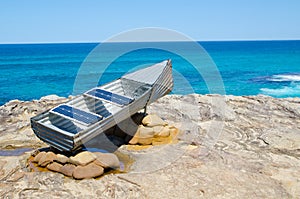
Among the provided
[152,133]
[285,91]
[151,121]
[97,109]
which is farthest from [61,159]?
[285,91]

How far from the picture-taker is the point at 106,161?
9898mm

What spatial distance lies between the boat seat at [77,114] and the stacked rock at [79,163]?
122 centimetres

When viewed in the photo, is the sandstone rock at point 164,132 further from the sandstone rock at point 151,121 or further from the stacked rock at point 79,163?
the stacked rock at point 79,163

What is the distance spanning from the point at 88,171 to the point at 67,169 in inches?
27.5

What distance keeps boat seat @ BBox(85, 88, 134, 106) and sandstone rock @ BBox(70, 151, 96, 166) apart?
8.96ft

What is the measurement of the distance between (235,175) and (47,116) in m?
6.88

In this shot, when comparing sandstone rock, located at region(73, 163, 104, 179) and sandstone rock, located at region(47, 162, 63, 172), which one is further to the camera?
sandstone rock, located at region(47, 162, 63, 172)

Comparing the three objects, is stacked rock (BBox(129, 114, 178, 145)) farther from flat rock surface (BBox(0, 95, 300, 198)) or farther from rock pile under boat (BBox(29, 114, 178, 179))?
rock pile under boat (BBox(29, 114, 178, 179))

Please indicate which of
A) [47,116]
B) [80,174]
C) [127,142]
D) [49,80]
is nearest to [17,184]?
[80,174]

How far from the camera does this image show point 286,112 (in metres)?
16.3

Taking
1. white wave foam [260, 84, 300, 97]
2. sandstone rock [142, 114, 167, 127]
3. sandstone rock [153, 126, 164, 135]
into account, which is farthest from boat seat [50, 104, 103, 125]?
white wave foam [260, 84, 300, 97]

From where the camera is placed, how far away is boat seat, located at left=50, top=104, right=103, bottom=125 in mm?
10469

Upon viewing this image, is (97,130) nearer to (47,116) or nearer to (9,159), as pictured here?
(47,116)

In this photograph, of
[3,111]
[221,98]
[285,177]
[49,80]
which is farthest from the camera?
[49,80]
